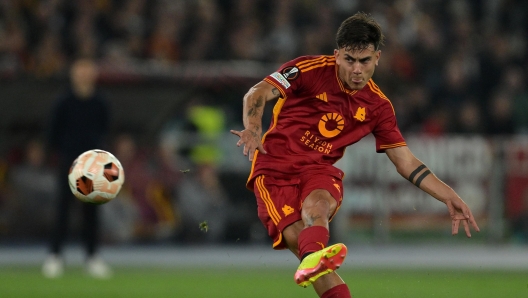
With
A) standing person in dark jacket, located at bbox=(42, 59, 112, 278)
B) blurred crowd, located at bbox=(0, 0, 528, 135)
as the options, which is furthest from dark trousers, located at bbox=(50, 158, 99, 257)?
blurred crowd, located at bbox=(0, 0, 528, 135)

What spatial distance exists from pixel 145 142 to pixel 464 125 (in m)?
5.18

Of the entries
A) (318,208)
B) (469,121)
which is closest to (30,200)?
(469,121)

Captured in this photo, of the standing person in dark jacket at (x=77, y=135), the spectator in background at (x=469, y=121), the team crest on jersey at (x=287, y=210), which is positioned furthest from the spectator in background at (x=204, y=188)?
the team crest on jersey at (x=287, y=210)

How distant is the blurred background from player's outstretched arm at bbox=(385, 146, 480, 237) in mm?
5776

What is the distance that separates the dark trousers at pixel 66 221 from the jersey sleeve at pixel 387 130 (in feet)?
15.9

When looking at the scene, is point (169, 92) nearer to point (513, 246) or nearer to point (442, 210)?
point (442, 210)

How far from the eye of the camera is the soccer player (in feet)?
19.1

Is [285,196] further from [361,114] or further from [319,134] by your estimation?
[361,114]

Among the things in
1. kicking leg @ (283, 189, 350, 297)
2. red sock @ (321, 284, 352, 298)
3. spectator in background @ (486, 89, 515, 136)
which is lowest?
red sock @ (321, 284, 352, 298)

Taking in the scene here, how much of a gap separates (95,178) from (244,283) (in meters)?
3.21

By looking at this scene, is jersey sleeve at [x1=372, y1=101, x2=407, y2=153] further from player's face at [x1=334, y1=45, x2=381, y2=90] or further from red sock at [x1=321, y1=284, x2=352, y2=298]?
red sock at [x1=321, y1=284, x2=352, y2=298]

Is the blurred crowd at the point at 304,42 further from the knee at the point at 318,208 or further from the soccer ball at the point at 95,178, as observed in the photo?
the knee at the point at 318,208

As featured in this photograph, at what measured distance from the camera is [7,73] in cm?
1405

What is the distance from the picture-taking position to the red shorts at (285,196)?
5.88m
